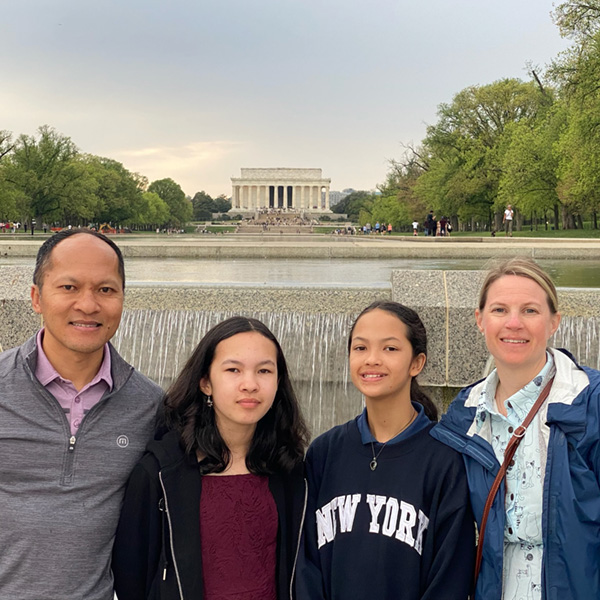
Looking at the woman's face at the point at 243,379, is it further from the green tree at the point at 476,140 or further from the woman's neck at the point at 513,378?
the green tree at the point at 476,140

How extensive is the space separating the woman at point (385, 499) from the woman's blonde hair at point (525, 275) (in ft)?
1.21

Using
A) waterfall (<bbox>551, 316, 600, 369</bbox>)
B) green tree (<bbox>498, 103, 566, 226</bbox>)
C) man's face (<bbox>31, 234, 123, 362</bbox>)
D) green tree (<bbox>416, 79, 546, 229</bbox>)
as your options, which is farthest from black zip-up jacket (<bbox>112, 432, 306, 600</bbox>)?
green tree (<bbox>416, 79, 546, 229</bbox>)

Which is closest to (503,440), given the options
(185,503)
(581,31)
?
(185,503)

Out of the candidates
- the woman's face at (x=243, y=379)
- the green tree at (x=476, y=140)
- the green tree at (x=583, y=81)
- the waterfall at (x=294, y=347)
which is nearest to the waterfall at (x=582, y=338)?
the waterfall at (x=294, y=347)

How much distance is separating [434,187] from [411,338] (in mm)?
46288

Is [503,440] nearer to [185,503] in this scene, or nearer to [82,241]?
[185,503]

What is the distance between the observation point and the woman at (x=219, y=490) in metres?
2.29

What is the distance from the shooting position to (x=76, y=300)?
2.38 meters

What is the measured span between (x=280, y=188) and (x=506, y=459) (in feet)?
398

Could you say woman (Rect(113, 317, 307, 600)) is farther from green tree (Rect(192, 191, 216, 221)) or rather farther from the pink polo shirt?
green tree (Rect(192, 191, 216, 221))

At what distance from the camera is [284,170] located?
120812 millimetres

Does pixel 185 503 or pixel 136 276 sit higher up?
pixel 136 276

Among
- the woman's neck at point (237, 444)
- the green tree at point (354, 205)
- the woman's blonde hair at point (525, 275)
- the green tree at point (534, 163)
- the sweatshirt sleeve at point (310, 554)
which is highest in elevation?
the green tree at point (354, 205)

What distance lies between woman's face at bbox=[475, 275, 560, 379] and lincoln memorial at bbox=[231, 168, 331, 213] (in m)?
118
